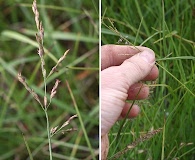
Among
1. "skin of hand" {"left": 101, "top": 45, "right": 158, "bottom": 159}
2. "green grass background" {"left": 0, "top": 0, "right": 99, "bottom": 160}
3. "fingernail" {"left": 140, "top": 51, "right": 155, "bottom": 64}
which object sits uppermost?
"fingernail" {"left": 140, "top": 51, "right": 155, "bottom": 64}

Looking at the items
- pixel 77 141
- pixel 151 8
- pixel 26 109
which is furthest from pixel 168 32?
pixel 26 109

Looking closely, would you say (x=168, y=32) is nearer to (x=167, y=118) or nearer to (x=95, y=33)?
(x=167, y=118)

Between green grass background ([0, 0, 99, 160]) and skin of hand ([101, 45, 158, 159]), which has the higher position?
skin of hand ([101, 45, 158, 159])

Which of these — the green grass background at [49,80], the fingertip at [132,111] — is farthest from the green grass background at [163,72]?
the green grass background at [49,80]

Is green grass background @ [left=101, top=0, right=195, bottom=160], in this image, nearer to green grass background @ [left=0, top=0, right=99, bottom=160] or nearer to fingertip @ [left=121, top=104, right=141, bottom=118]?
fingertip @ [left=121, top=104, right=141, bottom=118]

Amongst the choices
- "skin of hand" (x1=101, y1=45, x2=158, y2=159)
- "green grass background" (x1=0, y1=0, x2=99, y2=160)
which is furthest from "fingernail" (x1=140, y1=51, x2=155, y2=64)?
"green grass background" (x1=0, y1=0, x2=99, y2=160)
